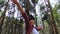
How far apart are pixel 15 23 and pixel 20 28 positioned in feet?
2.48

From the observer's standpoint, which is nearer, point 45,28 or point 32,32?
point 32,32

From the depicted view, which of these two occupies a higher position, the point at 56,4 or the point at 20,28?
the point at 56,4

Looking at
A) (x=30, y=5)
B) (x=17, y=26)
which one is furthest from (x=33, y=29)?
(x=17, y=26)

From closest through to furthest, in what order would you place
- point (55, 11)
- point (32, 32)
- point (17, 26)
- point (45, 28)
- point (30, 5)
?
point (32, 32), point (30, 5), point (55, 11), point (17, 26), point (45, 28)

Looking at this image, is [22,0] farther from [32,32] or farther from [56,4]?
[32,32]

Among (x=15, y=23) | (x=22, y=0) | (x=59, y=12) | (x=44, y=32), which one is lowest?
(x=44, y=32)

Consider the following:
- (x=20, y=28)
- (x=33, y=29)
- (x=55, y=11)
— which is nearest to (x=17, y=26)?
(x=20, y=28)

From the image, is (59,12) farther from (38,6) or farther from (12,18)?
(12,18)

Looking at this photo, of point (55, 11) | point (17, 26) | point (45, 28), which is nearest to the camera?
point (55, 11)

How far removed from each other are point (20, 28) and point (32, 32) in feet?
19.9

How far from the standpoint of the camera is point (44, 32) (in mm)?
8453

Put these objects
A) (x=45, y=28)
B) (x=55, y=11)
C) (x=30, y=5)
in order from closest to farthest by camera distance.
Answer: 1. (x=30, y=5)
2. (x=55, y=11)
3. (x=45, y=28)

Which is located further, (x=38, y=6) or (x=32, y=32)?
(x=38, y=6)

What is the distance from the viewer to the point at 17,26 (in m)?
7.53
